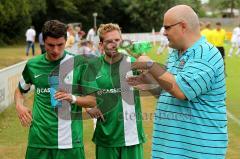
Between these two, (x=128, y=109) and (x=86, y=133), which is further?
(x=86, y=133)

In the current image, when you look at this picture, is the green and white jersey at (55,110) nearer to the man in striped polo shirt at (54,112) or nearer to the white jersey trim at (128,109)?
the man in striped polo shirt at (54,112)

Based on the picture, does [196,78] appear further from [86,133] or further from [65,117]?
[86,133]

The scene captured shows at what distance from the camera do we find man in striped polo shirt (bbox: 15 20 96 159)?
4.79 meters

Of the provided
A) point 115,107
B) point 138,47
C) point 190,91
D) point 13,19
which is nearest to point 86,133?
point 115,107

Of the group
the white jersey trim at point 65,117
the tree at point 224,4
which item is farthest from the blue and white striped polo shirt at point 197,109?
the tree at point 224,4

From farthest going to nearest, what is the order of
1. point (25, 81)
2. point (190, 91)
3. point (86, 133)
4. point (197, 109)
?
point (86, 133)
point (25, 81)
point (197, 109)
point (190, 91)

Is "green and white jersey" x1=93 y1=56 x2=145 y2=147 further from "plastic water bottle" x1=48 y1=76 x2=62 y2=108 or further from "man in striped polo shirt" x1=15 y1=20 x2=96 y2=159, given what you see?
"plastic water bottle" x1=48 y1=76 x2=62 y2=108

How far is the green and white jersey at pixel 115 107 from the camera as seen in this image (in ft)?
16.4

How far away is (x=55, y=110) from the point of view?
481cm

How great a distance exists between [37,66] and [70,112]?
55 centimetres

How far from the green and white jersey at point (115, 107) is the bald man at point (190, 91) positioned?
3.82 feet

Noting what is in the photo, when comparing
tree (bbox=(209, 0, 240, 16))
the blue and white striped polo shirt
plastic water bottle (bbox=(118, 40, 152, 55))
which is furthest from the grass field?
tree (bbox=(209, 0, 240, 16))

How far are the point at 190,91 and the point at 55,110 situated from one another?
1.70m

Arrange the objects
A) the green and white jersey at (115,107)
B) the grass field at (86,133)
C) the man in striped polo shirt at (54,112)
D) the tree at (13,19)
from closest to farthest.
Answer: the man in striped polo shirt at (54,112), the green and white jersey at (115,107), the grass field at (86,133), the tree at (13,19)
